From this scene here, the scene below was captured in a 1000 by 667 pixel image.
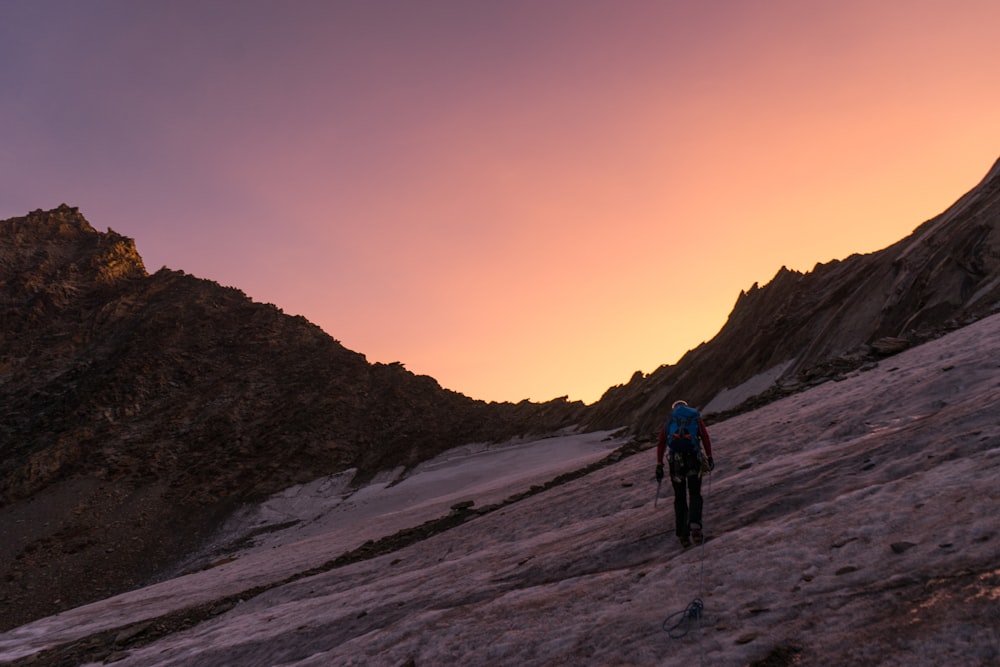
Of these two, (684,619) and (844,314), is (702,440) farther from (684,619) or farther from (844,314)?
(844,314)

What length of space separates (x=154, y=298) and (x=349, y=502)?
66862 mm

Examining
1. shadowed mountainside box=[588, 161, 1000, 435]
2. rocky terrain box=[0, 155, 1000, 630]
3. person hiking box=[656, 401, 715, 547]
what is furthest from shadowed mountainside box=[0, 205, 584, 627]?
person hiking box=[656, 401, 715, 547]

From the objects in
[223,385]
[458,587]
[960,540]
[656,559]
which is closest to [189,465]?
[223,385]

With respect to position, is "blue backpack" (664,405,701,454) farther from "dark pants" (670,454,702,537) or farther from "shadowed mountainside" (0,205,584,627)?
"shadowed mountainside" (0,205,584,627)

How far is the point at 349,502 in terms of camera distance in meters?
51.5

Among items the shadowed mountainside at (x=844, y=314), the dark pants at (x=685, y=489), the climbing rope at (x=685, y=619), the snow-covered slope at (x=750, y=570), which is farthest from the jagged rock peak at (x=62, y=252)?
the climbing rope at (x=685, y=619)

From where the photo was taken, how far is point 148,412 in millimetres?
75625

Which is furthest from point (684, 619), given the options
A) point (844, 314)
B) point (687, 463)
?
point (844, 314)

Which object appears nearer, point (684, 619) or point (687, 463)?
point (684, 619)

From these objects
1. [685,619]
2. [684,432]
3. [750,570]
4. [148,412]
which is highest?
[148,412]

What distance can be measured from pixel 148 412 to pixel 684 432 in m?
79.6

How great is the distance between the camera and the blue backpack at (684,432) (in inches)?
413

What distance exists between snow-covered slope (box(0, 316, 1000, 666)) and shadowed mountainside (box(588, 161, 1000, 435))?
287 inches

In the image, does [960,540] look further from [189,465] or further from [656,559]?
[189,465]
